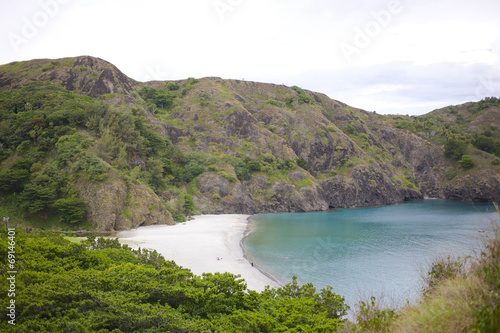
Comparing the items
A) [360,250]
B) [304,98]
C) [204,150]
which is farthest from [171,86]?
[360,250]

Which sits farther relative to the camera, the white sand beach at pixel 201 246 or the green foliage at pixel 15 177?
the green foliage at pixel 15 177

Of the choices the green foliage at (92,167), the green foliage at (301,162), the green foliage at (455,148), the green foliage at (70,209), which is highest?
the green foliage at (455,148)

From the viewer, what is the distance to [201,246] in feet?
115

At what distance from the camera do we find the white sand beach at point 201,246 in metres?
26.6

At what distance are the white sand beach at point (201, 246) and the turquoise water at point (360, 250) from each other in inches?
87.9

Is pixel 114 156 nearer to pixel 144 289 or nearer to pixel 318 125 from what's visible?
pixel 144 289

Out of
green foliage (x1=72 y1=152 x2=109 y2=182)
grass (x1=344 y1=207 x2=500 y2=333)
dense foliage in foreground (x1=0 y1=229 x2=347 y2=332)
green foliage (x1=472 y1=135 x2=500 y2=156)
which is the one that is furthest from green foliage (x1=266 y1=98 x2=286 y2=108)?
grass (x1=344 y1=207 x2=500 y2=333)

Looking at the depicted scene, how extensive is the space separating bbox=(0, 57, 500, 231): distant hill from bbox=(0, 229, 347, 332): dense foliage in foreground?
2975 cm

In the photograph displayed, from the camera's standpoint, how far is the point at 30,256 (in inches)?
572

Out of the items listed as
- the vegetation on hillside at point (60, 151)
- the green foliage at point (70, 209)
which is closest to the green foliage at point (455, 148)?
the vegetation on hillside at point (60, 151)

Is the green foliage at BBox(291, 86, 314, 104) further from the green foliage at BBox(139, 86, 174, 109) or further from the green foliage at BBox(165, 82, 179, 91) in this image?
the green foliage at BBox(139, 86, 174, 109)

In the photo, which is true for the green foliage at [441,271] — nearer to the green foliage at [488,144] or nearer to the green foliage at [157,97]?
the green foliage at [157,97]

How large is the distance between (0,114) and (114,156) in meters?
22.8

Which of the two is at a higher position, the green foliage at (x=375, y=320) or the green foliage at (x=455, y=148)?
the green foliage at (x=455, y=148)
